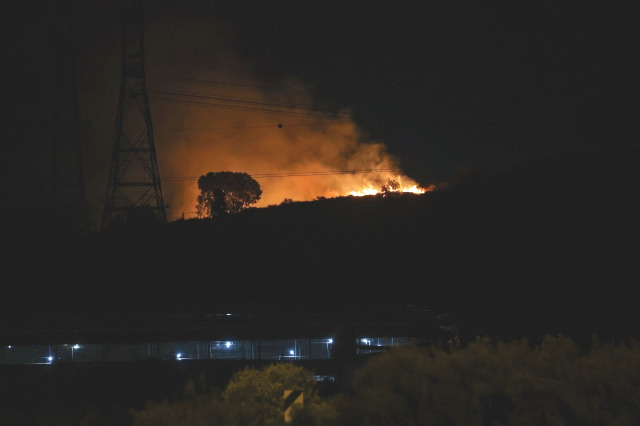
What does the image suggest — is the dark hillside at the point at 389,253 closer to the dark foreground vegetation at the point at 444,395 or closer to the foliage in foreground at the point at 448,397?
the dark foreground vegetation at the point at 444,395

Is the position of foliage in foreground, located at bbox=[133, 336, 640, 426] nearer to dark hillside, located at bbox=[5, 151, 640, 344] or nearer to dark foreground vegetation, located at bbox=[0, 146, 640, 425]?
dark foreground vegetation, located at bbox=[0, 146, 640, 425]

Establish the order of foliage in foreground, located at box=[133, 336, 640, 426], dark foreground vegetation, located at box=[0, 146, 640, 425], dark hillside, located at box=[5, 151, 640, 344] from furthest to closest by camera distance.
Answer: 1. dark hillside, located at box=[5, 151, 640, 344]
2. dark foreground vegetation, located at box=[0, 146, 640, 425]
3. foliage in foreground, located at box=[133, 336, 640, 426]

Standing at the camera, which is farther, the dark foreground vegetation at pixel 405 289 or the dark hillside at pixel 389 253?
the dark hillside at pixel 389 253

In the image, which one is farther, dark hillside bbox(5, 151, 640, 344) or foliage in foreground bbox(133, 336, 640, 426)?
dark hillside bbox(5, 151, 640, 344)

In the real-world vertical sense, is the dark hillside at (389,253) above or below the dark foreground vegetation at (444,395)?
above

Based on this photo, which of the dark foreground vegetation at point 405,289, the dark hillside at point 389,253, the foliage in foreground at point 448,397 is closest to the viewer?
the foliage in foreground at point 448,397

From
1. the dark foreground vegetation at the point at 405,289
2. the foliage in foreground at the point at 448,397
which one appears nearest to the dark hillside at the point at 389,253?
the dark foreground vegetation at the point at 405,289

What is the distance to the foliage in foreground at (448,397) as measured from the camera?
5.57 metres

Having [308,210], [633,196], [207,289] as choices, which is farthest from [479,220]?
[207,289]

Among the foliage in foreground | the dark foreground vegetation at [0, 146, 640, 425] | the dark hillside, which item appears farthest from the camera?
the dark hillside

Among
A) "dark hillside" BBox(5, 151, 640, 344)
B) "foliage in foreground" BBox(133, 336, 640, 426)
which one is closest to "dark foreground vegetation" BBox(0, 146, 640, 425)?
"foliage in foreground" BBox(133, 336, 640, 426)

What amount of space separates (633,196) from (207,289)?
2082 cm

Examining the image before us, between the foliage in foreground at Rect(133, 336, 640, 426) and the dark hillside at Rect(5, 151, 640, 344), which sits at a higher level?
the dark hillside at Rect(5, 151, 640, 344)

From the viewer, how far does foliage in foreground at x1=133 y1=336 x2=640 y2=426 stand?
18.3 feet
